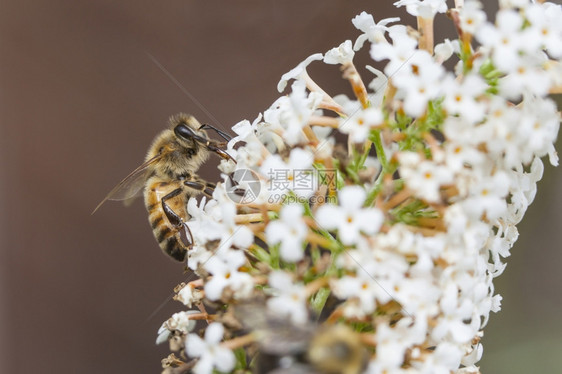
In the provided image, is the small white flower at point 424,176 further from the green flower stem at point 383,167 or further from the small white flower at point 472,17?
the small white flower at point 472,17

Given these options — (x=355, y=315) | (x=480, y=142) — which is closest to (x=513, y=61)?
(x=480, y=142)

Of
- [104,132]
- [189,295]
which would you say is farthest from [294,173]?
[104,132]

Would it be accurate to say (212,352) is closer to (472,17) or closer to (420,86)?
(420,86)

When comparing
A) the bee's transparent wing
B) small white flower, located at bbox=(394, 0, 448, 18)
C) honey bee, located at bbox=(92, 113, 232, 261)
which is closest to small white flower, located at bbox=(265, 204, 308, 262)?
small white flower, located at bbox=(394, 0, 448, 18)

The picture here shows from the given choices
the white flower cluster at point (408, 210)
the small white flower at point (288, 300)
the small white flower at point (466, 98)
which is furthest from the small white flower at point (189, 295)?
the small white flower at point (466, 98)

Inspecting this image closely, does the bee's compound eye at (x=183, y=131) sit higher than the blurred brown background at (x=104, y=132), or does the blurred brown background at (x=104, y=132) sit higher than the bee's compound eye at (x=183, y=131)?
the blurred brown background at (x=104, y=132)

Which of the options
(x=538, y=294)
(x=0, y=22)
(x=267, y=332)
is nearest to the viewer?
(x=267, y=332)

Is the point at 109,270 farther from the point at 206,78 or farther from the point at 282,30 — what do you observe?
the point at 282,30
